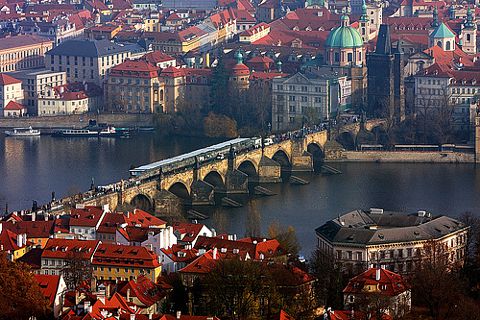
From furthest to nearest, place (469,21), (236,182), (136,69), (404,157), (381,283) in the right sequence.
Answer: (469,21) → (136,69) → (404,157) → (236,182) → (381,283)

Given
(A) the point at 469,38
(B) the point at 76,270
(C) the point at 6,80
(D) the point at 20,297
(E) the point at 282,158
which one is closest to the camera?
(D) the point at 20,297

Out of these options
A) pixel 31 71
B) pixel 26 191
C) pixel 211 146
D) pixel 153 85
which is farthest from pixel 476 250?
pixel 31 71

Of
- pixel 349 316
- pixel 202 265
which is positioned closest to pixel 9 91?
pixel 202 265

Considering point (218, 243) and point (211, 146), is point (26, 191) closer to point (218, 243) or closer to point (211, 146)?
point (211, 146)

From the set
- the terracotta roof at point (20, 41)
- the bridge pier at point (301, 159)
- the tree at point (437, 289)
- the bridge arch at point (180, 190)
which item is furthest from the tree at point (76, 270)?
the terracotta roof at point (20, 41)

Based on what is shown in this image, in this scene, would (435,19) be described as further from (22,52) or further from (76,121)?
(76,121)

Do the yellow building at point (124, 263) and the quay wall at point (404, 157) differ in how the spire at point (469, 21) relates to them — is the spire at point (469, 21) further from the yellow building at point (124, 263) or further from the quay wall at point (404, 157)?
the yellow building at point (124, 263)
